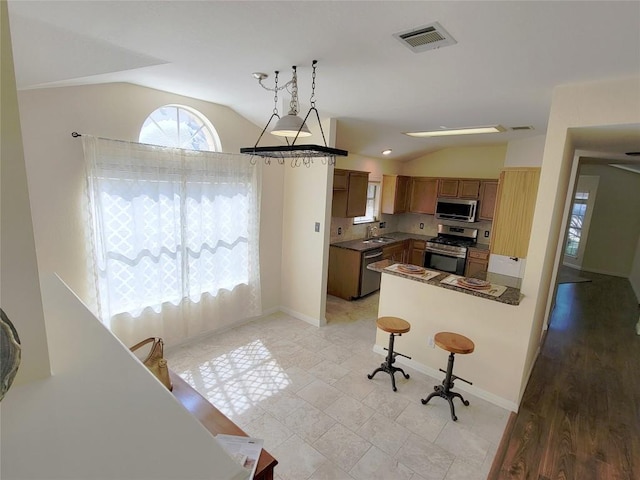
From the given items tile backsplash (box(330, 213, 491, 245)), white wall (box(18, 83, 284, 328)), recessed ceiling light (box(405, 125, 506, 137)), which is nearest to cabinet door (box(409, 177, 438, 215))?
tile backsplash (box(330, 213, 491, 245))

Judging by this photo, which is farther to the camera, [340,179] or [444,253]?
[444,253]

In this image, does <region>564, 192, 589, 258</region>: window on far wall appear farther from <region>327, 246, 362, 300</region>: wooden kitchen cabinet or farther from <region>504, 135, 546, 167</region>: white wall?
<region>327, 246, 362, 300</region>: wooden kitchen cabinet

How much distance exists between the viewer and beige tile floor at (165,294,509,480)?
91.3 inches

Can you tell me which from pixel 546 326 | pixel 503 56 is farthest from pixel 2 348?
pixel 546 326

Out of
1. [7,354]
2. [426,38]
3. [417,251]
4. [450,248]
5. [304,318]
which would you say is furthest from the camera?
[417,251]

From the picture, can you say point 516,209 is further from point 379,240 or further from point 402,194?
point 402,194

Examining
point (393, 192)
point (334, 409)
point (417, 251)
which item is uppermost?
point (393, 192)

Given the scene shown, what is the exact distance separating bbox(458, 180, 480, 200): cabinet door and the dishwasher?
1.94 m

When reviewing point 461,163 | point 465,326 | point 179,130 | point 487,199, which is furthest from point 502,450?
point 461,163

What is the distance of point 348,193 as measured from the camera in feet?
17.4

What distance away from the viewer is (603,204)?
25.5 feet

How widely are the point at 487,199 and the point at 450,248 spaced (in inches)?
41.8

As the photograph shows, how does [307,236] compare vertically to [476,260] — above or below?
above

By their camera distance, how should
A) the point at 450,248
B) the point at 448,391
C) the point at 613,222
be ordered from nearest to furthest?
the point at 448,391 < the point at 450,248 < the point at 613,222
